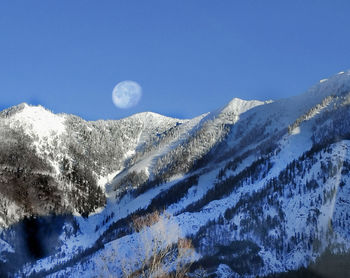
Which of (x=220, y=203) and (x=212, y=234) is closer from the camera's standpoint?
(x=212, y=234)

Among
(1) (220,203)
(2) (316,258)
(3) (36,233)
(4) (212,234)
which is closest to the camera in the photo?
(2) (316,258)

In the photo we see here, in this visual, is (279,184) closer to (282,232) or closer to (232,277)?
(282,232)

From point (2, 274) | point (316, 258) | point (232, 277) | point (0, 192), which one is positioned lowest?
point (316, 258)

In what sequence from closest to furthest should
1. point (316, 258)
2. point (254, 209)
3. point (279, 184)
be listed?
point (316, 258) < point (254, 209) < point (279, 184)

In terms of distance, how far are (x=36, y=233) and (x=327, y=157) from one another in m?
148

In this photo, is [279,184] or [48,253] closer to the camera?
[279,184]

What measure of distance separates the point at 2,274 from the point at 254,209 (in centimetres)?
10585

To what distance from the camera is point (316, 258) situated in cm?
11350

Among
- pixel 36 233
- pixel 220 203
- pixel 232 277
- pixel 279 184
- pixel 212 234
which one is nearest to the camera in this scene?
pixel 232 277

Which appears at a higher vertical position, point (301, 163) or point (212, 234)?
point (301, 163)

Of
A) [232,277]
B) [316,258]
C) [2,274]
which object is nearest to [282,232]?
[316,258]

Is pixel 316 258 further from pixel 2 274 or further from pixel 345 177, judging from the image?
pixel 2 274

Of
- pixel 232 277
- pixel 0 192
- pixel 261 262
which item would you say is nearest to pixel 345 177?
pixel 261 262

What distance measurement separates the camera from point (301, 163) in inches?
6516
